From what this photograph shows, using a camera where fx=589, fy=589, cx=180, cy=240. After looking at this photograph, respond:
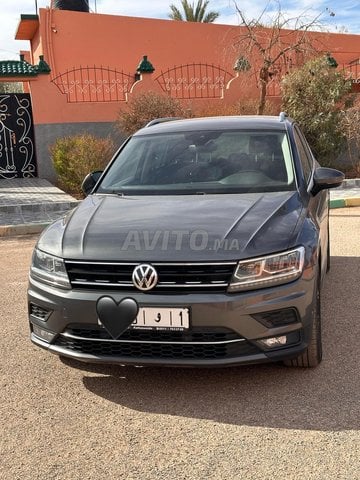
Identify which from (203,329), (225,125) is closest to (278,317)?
(203,329)

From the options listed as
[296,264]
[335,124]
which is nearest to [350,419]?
[296,264]

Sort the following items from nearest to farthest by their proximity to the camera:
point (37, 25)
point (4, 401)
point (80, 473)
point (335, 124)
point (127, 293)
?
point (80, 473)
point (127, 293)
point (4, 401)
point (335, 124)
point (37, 25)

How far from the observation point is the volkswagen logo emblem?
3.28m

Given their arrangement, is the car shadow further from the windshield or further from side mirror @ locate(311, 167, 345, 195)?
the windshield

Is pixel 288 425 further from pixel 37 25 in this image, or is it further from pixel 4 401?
pixel 37 25

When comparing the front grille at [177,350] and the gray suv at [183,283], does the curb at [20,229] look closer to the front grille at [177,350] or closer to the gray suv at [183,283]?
the gray suv at [183,283]

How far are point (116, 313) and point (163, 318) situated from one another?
0.27 meters

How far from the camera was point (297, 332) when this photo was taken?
3.41m

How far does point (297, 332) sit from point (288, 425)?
21.4 inches

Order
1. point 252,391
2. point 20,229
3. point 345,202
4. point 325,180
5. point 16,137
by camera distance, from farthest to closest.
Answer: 1. point 16,137
2. point 345,202
3. point 20,229
4. point 325,180
5. point 252,391

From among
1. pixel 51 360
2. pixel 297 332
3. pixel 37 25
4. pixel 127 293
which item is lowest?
pixel 51 360

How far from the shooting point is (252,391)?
353 cm

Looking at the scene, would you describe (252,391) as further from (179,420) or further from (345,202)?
(345,202)

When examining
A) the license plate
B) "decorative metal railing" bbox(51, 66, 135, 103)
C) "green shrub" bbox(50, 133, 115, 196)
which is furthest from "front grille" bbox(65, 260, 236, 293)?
"decorative metal railing" bbox(51, 66, 135, 103)
